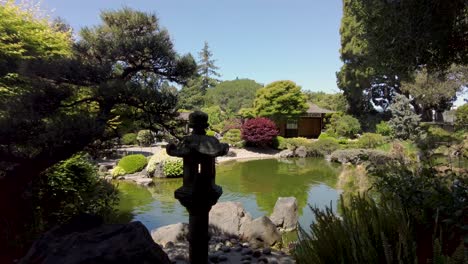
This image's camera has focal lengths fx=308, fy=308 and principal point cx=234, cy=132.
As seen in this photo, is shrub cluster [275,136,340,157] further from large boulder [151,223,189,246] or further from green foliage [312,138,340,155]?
large boulder [151,223,189,246]

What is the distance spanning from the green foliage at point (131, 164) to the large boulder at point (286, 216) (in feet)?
27.7

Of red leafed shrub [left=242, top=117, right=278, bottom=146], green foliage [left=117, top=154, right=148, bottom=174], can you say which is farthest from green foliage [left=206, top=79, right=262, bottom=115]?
green foliage [left=117, top=154, right=148, bottom=174]

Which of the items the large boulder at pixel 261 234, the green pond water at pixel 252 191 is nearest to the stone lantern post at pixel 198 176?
the large boulder at pixel 261 234

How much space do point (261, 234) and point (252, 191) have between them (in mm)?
4947

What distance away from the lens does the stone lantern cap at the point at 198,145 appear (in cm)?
317

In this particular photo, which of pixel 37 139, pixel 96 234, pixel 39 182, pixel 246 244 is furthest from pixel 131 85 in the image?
pixel 246 244

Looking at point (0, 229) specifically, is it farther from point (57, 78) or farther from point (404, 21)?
point (404, 21)

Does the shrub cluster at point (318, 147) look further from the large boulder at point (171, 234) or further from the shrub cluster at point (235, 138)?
the large boulder at point (171, 234)

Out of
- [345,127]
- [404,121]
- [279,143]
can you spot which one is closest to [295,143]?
[279,143]

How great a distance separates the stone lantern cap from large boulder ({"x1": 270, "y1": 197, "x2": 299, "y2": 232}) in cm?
496

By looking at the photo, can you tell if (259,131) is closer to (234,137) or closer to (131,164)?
(234,137)

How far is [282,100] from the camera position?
86.1 ft

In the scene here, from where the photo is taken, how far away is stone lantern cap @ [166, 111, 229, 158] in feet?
10.4

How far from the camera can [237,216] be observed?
701 cm
